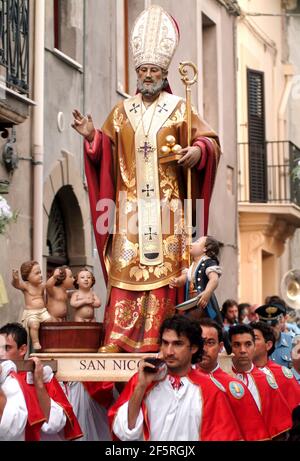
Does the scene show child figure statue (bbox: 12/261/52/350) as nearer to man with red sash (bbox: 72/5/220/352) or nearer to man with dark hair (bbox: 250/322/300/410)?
man with red sash (bbox: 72/5/220/352)

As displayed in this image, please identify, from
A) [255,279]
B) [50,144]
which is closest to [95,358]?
[50,144]

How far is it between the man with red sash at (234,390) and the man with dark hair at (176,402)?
0.32 m

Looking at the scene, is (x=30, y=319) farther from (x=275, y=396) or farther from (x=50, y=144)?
(x=50, y=144)

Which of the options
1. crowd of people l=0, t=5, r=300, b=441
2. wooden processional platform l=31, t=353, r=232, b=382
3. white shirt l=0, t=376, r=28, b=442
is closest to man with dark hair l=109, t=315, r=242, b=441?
white shirt l=0, t=376, r=28, b=442

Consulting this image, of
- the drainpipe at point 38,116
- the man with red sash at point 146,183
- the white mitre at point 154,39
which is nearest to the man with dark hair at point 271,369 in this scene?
the man with red sash at point 146,183

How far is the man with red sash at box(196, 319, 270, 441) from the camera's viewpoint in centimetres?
865

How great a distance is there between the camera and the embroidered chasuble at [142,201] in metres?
10.4

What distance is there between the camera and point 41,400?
8.80m

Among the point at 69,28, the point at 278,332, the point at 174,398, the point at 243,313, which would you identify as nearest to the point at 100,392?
the point at 174,398

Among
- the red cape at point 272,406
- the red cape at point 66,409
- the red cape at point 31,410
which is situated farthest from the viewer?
the red cape at point 272,406

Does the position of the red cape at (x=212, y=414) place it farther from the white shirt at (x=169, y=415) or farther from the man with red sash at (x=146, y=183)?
the man with red sash at (x=146, y=183)

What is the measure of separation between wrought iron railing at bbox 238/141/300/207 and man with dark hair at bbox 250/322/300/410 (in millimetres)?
15414

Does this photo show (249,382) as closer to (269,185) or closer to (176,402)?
(176,402)

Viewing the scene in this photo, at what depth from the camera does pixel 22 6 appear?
15.0 meters
